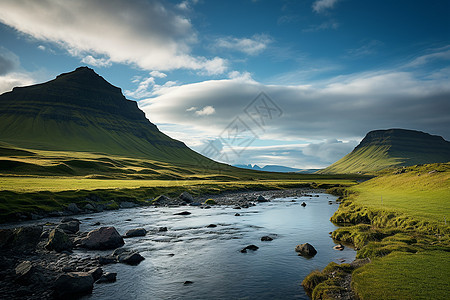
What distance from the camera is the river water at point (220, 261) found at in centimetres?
1789

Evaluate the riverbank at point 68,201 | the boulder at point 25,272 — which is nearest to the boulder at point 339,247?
the boulder at point 25,272

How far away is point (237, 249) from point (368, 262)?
1342 centimetres

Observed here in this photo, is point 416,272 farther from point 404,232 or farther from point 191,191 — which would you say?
point 191,191

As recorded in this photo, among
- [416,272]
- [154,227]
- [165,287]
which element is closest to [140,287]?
[165,287]

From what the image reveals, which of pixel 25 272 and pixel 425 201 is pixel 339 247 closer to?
pixel 425 201

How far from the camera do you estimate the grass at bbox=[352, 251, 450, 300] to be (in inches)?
514

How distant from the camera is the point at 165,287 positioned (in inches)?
742

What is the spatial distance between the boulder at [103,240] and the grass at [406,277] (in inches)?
970

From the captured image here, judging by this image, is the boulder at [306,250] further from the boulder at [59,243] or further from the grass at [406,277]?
the boulder at [59,243]

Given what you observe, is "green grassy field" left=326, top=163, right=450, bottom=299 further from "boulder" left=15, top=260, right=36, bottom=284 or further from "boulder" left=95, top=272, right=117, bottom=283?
"boulder" left=15, top=260, right=36, bottom=284

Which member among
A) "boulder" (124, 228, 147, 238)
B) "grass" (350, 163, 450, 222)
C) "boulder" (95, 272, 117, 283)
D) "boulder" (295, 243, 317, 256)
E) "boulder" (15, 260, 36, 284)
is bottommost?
"boulder" (124, 228, 147, 238)

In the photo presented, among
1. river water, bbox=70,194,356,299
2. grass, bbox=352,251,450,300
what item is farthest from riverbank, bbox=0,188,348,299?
grass, bbox=352,251,450,300

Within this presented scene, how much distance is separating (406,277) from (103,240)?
28.0 meters

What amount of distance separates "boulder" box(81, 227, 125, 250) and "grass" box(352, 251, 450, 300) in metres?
24.6
